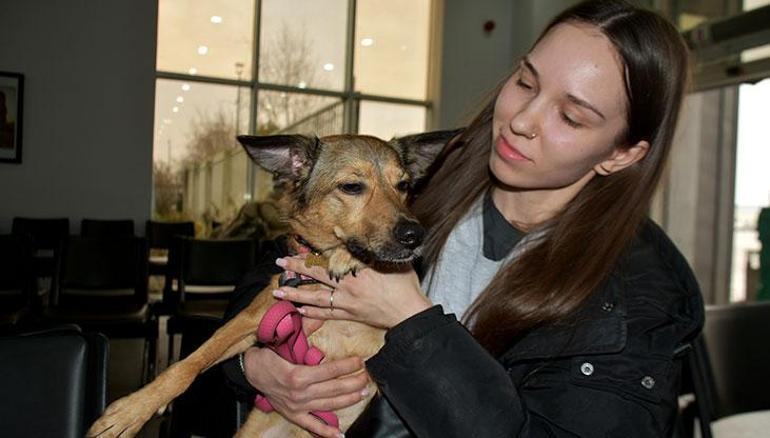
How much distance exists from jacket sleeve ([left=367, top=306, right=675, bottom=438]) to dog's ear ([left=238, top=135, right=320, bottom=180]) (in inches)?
29.1

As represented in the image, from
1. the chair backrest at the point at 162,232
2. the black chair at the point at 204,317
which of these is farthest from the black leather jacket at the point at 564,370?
the chair backrest at the point at 162,232

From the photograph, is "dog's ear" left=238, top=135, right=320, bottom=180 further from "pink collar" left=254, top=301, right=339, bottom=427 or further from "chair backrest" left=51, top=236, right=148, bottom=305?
"chair backrest" left=51, top=236, right=148, bottom=305

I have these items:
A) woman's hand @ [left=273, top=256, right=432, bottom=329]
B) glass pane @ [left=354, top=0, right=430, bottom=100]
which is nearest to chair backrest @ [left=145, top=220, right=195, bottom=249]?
glass pane @ [left=354, top=0, right=430, bottom=100]

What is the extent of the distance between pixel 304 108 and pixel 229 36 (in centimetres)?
134

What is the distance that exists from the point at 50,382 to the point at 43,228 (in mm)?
5935

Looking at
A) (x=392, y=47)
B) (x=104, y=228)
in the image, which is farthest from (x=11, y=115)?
(x=392, y=47)

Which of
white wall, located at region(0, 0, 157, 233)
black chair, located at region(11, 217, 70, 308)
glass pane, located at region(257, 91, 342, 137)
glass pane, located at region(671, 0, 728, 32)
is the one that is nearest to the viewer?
glass pane, located at region(671, 0, 728, 32)

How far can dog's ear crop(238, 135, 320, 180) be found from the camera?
166cm

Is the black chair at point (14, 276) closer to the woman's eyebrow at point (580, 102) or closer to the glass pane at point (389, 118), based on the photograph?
the woman's eyebrow at point (580, 102)

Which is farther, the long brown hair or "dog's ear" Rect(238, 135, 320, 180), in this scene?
"dog's ear" Rect(238, 135, 320, 180)

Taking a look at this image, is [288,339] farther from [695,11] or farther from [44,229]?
[44,229]

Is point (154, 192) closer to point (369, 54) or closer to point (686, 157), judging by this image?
point (369, 54)

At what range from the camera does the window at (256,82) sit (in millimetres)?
7836

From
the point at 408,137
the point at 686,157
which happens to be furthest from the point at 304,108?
the point at 408,137
